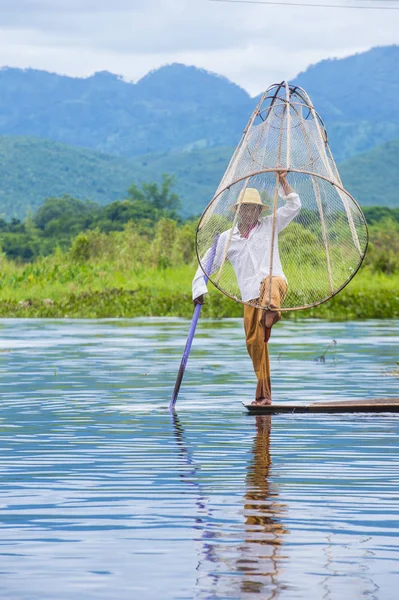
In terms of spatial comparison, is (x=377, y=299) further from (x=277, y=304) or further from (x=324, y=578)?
(x=324, y=578)

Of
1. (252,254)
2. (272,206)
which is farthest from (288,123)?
(252,254)

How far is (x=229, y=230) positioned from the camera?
456 inches

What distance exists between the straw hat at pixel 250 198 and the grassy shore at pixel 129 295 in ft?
55.7

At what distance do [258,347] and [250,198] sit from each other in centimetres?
110

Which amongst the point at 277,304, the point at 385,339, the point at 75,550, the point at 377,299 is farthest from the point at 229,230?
the point at 377,299

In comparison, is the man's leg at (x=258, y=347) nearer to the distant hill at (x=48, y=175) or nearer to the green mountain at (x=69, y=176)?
the green mountain at (x=69, y=176)

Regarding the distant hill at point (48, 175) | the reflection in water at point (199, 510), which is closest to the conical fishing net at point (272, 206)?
the reflection in water at point (199, 510)

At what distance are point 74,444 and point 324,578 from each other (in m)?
4.40

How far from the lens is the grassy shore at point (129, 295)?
29.5 m

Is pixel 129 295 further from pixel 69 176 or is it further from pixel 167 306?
pixel 69 176

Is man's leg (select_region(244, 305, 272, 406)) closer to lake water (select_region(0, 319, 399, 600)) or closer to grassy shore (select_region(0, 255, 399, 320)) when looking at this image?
lake water (select_region(0, 319, 399, 600))

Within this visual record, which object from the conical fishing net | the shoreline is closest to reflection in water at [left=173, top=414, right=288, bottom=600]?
the conical fishing net

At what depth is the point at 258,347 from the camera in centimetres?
1160

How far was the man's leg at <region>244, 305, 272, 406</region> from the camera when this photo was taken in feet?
38.0
